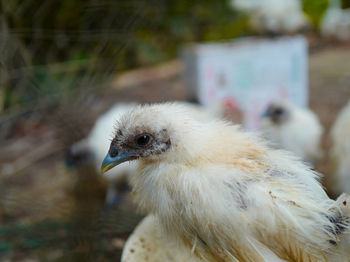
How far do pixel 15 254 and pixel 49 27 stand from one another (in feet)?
4.81

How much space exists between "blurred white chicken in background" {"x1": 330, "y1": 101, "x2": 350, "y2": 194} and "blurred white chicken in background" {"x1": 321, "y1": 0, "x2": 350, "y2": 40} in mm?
3452

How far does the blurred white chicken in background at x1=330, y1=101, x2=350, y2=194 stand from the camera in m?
1.66

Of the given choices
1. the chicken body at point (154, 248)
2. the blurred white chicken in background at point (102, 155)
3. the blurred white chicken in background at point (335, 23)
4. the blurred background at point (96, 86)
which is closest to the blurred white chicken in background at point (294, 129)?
the blurred background at point (96, 86)

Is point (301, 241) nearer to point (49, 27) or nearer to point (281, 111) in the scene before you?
Answer: point (281, 111)

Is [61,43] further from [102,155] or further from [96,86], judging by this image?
[96,86]

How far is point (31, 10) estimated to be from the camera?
2.12 metres

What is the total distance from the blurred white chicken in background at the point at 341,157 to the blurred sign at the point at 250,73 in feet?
2.92

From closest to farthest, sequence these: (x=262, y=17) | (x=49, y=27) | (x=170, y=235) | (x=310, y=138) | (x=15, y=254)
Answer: (x=170, y=235) < (x=15, y=254) < (x=310, y=138) < (x=49, y=27) < (x=262, y=17)

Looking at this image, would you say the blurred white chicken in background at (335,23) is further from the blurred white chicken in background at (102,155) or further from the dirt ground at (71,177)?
the blurred white chicken in background at (102,155)

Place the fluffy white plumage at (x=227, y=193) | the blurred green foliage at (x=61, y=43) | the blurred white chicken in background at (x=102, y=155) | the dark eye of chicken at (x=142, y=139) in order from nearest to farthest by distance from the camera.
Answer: the fluffy white plumage at (x=227, y=193) < the dark eye of chicken at (x=142, y=139) < the blurred green foliage at (x=61, y=43) < the blurred white chicken in background at (x=102, y=155)

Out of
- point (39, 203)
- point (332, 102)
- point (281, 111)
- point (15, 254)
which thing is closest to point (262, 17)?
point (332, 102)

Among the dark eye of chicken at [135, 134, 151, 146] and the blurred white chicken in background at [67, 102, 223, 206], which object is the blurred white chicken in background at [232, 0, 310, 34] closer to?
the blurred white chicken in background at [67, 102, 223, 206]

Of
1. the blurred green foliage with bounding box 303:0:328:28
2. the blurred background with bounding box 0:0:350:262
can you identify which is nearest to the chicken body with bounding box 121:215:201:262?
the blurred background with bounding box 0:0:350:262

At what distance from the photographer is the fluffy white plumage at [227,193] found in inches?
31.6
